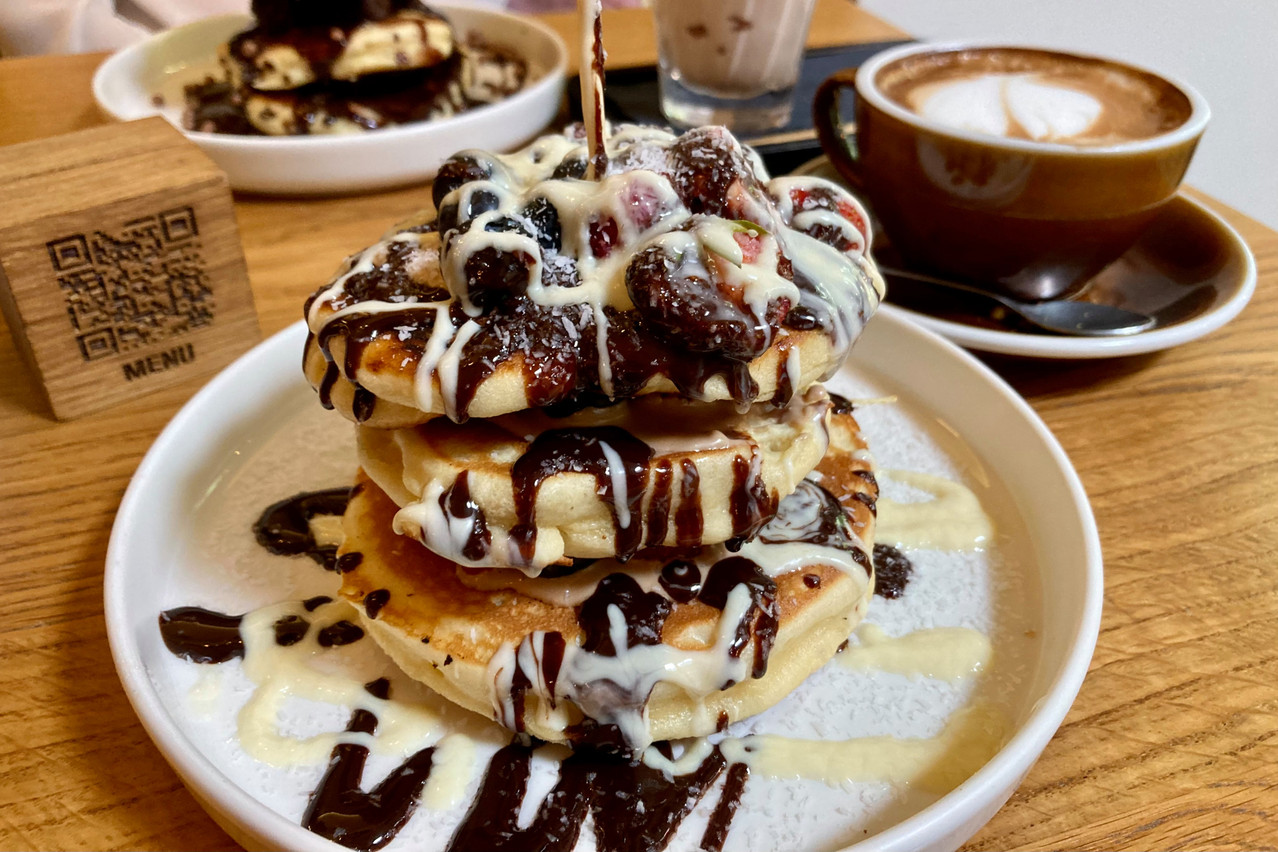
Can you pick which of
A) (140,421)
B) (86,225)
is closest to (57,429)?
(140,421)

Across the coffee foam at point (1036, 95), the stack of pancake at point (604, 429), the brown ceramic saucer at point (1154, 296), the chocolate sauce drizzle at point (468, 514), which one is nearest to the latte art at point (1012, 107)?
the coffee foam at point (1036, 95)

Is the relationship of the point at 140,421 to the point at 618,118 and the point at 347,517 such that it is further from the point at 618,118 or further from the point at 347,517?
the point at 618,118

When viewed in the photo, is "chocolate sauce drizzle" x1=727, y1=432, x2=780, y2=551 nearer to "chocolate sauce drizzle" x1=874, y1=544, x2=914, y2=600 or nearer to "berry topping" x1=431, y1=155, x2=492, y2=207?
"chocolate sauce drizzle" x1=874, y1=544, x2=914, y2=600

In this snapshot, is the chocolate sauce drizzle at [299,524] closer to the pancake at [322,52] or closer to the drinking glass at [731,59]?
the pancake at [322,52]

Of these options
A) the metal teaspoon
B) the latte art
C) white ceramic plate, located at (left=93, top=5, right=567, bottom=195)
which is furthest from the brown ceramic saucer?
white ceramic plate, located at (left=93, top=5, right=567, bottom=195)

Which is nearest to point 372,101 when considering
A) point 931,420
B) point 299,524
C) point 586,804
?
point 299,524

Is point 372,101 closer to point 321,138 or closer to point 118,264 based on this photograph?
point 321,138

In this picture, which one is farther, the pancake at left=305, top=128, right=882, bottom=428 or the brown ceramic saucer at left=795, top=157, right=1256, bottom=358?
the brown ceramic saucer at left=795, top=157, right=1256, bottom=358
